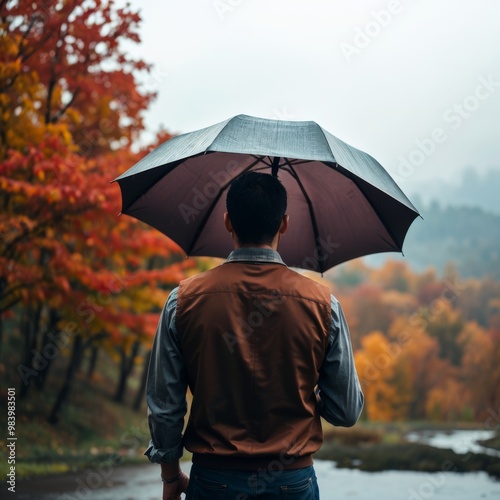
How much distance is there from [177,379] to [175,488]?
1.54ft

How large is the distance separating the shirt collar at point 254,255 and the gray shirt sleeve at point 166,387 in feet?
0.88

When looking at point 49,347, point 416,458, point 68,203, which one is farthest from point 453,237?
point 68,203

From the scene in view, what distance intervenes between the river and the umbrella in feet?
15.2

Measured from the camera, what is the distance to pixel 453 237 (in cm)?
18225

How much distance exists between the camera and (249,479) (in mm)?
2271

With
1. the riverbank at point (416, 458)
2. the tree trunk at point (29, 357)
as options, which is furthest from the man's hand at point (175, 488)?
the tree trunk at point (29, 357)

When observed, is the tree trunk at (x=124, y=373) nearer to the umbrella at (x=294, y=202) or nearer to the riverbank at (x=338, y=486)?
the riverbank at (x=338, y=486)

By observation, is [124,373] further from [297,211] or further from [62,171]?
[297,211]

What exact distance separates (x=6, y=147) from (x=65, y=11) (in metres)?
1.96

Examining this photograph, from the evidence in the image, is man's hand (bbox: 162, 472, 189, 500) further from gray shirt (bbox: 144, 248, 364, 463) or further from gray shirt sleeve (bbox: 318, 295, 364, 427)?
gray shirt sleeve (bbox: 318, 295, 364, 427)

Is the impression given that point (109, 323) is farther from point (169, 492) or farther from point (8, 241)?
point (169, 492)

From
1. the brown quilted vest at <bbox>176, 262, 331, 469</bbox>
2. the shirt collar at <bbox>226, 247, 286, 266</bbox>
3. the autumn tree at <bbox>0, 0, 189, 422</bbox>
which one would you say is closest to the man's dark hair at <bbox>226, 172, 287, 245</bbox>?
the shirt collar at <bbox>226, 247, 286, 266</bbox>

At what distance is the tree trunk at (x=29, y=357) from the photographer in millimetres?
12805

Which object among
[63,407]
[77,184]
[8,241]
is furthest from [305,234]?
[63,407]
